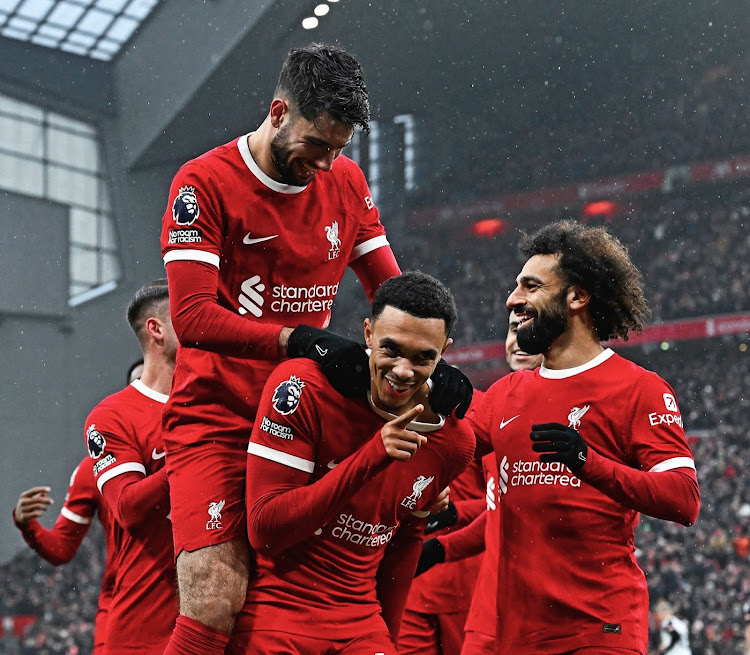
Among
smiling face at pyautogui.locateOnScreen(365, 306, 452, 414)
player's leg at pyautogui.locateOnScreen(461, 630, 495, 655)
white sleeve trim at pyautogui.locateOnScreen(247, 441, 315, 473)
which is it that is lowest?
player's leg at pyautogui.locateOnScreen(461, 630, 495, 655)

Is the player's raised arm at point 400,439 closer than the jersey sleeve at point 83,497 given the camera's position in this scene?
Yes

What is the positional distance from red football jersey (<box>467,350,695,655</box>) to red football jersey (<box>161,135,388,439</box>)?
2.64ft

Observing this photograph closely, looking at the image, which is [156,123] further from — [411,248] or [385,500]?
[385,500]

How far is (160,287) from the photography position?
12.9ft

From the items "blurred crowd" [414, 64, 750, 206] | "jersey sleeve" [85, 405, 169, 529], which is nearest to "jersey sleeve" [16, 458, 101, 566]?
"jersey sleeve" [85, 405, 169, 529]

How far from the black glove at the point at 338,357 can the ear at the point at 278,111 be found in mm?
581

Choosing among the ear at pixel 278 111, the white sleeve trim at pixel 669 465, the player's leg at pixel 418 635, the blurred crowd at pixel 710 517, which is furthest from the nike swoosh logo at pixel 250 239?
the blurred crowd at pixel 710 517

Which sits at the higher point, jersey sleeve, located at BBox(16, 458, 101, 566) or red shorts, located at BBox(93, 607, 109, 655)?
jersey sleeve, located at BBox(16, 458, 101, 566)

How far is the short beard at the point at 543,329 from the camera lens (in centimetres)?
315

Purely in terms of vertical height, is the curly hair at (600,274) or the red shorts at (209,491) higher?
the curly hair at (600,274)

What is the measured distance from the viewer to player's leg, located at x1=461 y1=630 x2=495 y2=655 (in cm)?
310

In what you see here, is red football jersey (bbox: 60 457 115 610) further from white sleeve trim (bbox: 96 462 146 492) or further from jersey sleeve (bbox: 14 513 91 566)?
white sleeve trim (bbox: 96 462 146 492)

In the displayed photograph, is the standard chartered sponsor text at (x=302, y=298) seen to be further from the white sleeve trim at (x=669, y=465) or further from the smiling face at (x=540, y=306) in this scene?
the white sleeve trim at (x=669, y=465)

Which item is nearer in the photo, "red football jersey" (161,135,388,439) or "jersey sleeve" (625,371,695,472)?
"red football jersey" (161,135,388,439)
